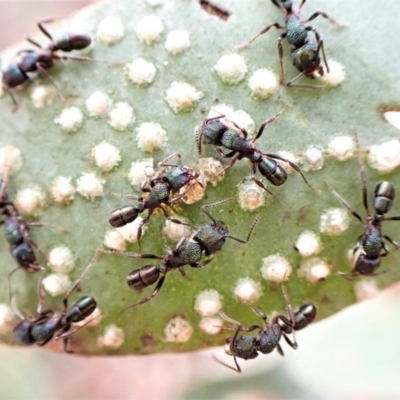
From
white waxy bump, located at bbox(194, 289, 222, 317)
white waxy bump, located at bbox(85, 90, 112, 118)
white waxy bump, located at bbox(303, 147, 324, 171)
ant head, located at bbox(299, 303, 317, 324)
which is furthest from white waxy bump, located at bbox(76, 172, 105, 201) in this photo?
ant head, located at bbox(299, 303, 317, 324)

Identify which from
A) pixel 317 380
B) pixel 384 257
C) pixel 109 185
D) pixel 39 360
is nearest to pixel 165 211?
pixel 109 185

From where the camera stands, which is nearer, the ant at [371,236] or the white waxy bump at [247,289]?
the ant at [371,236]

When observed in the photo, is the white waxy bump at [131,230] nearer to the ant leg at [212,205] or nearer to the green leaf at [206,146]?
the green leaf at [206,146]

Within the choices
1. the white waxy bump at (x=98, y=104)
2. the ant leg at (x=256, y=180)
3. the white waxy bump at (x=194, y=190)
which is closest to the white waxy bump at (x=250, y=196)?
the ant leg at (x=256, y=180)

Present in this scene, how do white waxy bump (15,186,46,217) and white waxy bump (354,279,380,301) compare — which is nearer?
white waxy bump (354,279,380,301)

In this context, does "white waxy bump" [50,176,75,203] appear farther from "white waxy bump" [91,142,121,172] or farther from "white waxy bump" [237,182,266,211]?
"white waxy bump" [237,182,266,211]

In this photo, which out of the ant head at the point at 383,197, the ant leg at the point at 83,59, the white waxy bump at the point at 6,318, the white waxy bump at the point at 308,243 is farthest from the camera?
the white waxy bump at the point at 6,318

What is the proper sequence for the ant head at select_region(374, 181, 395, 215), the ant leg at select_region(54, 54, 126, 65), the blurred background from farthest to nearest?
the blurred background < the ant leg at select_region(54, 54, 126, 65) < the ant head at select_region(374, 181, 395, 215)

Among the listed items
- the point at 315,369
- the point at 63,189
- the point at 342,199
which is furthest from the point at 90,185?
the point at 315,369
